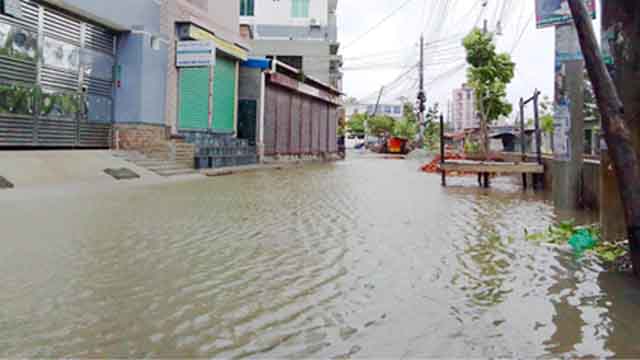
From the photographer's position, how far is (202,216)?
24.3 ft

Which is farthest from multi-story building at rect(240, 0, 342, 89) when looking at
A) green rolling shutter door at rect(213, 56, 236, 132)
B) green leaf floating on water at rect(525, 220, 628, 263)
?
green leaf floating on water at rect(525, 220, 628, 263)

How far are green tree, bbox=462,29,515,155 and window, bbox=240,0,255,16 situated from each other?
24.7 metres

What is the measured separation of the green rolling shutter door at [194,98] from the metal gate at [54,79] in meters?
2.89

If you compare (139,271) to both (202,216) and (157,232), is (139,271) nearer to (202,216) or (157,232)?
(157,232)

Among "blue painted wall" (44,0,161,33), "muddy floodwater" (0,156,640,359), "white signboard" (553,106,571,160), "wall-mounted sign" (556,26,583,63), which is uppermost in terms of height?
"blue painted wall" (44,0,161,33)

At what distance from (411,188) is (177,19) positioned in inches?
374

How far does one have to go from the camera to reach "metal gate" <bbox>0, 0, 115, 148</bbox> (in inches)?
468

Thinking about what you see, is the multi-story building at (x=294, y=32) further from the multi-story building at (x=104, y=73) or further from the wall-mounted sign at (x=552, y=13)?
the wall-mounted sign at (x=552, y=13)

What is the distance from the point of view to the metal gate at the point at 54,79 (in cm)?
1189

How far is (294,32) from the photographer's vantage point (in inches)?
1768

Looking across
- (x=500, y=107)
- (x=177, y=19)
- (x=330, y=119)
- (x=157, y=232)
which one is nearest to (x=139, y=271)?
(x=157, y=232)

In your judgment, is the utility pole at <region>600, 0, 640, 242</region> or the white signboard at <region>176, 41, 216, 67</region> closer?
the utility pole at <region>600, 0, 640, 242</region>

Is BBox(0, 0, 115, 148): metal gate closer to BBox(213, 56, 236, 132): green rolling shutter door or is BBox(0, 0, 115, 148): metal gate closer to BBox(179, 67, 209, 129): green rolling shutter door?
BBox(179, 67, 209, 129): green rolling shutter door

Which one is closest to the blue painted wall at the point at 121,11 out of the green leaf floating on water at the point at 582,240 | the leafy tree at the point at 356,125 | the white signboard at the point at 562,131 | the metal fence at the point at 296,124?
the metal fence at the point at 296,124
